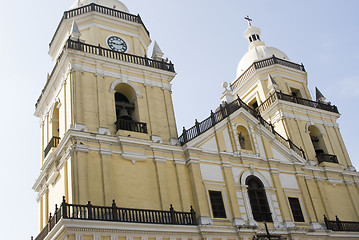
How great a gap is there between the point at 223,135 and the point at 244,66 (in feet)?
36.4

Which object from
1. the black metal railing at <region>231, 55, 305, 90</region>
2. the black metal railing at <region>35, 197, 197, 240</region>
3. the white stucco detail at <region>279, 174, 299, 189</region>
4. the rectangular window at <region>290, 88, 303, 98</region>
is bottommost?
the black metal railing at <region>35, 197, 197, 240</region>

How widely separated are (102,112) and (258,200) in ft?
30.8

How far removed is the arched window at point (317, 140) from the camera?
95.3 feet

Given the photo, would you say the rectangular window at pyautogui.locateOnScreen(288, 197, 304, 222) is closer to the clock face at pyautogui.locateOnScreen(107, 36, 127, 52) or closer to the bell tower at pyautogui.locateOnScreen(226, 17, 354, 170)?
the bell tower at pyautogui.locateOnScreen(226, 17, 354, 170)

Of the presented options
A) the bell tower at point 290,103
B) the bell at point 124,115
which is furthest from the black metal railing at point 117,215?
the bell tower at point 290,103

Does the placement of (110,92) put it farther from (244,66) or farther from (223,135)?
(244,66)

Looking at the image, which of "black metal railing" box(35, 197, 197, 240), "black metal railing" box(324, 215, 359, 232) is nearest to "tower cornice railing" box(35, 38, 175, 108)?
"black metal railing" box(35, 197, 197, 240)

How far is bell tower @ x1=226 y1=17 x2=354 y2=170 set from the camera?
28.5 m

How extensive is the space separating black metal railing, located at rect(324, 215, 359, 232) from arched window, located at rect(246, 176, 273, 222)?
3.91 metres

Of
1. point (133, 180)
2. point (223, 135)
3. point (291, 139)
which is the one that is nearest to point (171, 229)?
point (133, 180)

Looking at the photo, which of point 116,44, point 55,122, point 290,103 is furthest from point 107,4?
point 290,103

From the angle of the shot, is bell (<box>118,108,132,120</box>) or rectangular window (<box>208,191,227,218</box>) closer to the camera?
rectangular window (<box>208,191,227,218</box>)

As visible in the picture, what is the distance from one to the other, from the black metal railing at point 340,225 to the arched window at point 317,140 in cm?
523

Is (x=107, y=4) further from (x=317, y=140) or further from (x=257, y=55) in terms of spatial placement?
(x=317, y=140)
